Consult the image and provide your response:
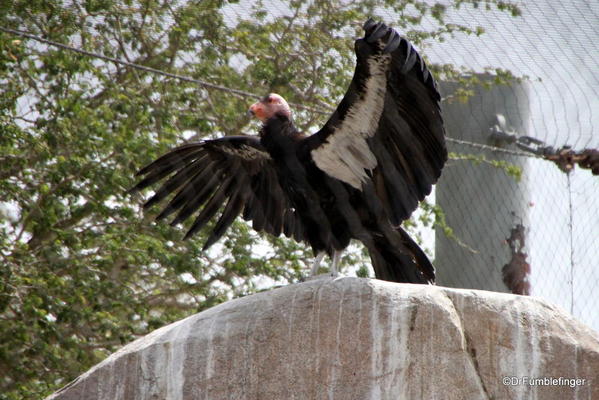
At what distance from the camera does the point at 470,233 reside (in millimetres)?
5781

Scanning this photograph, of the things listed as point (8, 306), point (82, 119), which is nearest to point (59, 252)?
point (8, 306)

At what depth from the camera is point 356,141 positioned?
4.43 meters

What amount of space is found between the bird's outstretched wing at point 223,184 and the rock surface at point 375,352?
4.63 ft

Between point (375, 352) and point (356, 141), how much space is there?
120 centimetres

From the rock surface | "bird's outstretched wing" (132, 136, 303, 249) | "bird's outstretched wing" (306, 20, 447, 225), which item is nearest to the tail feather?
"bird's outstretched wing" (306, 20, 447, 225)

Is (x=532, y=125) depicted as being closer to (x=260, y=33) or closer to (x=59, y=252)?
(x=260, y=33)

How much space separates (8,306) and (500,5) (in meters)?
3.73

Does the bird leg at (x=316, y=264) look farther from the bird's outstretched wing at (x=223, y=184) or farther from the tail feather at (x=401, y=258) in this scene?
the bird's outstretched wing at (x=223, y=184)

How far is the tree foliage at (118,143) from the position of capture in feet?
19.3

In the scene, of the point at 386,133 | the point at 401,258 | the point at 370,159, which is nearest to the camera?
the point at 386,133

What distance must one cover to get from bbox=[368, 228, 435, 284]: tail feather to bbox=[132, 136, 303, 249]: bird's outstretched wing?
0.59 metres

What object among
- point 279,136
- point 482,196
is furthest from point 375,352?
point 482,196

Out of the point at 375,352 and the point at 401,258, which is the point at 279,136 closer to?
the point at 401,258

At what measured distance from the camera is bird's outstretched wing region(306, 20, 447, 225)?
160 inches
